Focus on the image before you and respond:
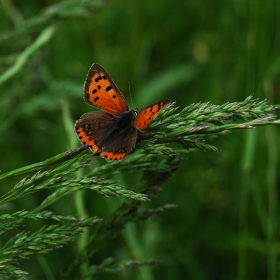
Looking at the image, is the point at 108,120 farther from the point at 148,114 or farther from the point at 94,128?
the point at 148,114

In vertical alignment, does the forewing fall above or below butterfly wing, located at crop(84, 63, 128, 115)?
below

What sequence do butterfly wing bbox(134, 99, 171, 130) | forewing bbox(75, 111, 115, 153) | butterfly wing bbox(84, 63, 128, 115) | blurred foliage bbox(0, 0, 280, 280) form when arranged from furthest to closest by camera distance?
blurred foliage bbox(0, 0, 280, 280) → butterfly wing bbox(84, 63, 128, 115) → forewing bbox(75, 111, 115, 153) → butterfly wing bbox(134, 99, 171, 130)

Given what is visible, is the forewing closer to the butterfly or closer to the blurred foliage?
the butterfly

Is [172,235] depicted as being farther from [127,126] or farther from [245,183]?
[127,126]

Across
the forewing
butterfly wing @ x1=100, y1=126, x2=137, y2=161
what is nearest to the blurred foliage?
the forewing

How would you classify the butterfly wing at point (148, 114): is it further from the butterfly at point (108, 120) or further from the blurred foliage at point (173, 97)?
the blurred foliage at point (173, 97)

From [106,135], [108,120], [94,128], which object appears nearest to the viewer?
[106,135]

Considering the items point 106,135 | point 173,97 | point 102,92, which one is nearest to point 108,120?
point 102,92
